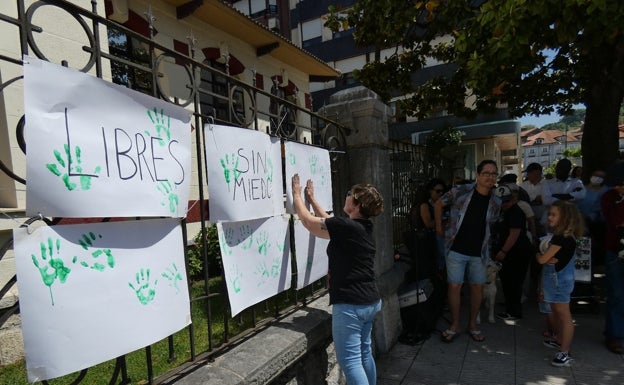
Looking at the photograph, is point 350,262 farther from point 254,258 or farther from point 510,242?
point 510,242

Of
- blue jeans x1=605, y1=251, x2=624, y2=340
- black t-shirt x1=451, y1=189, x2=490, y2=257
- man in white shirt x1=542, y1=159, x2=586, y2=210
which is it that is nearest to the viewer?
blue jeans x1=605, y1=251, x2=624, y2=340

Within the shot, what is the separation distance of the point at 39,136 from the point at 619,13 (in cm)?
448

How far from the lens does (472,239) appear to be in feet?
13.3

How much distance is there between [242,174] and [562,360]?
134 inches

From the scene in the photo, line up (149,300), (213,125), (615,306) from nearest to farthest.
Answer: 1. (149,300)
2. (213,125)
3. (615,306)

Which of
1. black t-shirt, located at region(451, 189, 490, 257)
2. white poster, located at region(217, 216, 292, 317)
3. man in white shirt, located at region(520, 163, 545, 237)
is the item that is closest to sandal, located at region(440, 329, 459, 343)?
black t-shirt, located at region(451, 189, 490, 257)

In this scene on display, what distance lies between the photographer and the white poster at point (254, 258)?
7.33 ft

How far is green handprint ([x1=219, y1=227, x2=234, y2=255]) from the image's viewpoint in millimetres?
2176

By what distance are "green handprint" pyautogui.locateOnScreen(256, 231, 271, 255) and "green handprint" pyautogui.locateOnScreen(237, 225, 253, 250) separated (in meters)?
0.08

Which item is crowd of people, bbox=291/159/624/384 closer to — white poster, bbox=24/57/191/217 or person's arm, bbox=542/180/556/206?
person's arm, bbox=542/180/556/206

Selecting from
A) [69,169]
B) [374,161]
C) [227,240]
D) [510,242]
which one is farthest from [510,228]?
[69,169]

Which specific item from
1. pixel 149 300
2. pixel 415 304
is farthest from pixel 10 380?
pixel 415 304

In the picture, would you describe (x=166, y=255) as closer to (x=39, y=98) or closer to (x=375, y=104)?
(x=39, y=98)

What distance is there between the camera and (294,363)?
2.53 m
